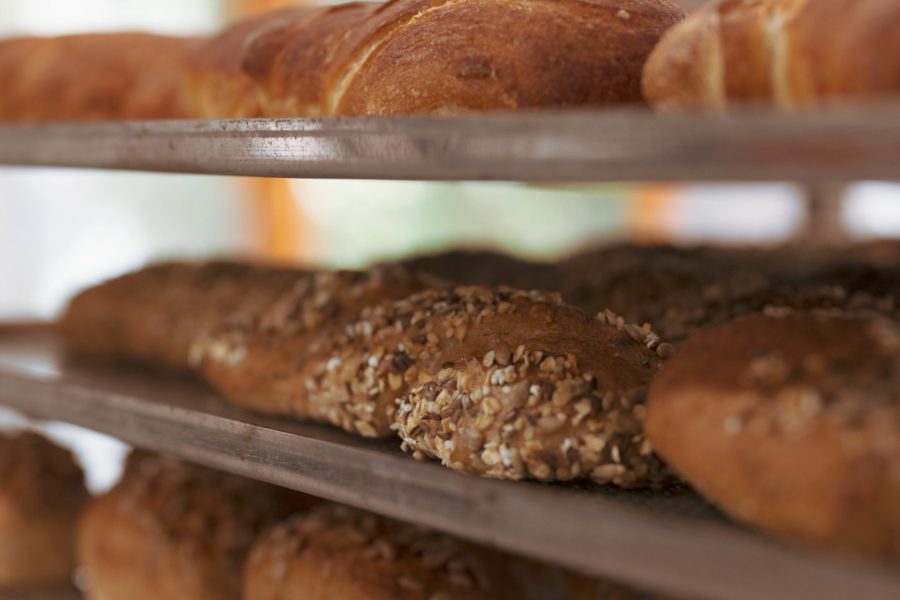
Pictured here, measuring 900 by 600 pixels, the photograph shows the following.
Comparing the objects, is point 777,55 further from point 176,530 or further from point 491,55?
point 176,530

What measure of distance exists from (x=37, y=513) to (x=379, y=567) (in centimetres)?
105

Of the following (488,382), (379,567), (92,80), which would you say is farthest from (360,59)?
(92,80)

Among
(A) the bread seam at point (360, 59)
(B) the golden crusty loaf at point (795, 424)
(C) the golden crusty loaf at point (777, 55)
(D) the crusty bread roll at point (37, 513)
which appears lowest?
(D) the crusty bread roll at point (37, 513)

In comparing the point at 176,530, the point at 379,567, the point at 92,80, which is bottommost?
the point at 176,530

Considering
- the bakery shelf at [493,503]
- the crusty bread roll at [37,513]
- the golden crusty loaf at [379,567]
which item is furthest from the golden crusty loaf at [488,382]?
the crusty bread roll at [37,513]

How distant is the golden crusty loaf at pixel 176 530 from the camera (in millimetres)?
1900

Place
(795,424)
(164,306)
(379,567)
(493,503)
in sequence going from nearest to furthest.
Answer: (795,424), (493,503), (379,567), (164,306)

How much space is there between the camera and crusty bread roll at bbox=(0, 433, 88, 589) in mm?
2252

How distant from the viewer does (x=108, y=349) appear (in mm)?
2275

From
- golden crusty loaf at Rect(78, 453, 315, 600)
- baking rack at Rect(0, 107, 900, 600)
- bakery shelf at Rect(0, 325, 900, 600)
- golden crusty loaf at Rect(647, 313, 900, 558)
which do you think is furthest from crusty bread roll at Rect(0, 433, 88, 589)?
golden crusty loaf at Rect(647, 313, 900, 558)

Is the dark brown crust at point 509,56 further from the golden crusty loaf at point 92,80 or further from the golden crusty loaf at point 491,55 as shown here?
the golden crusty loaf at point 92,80

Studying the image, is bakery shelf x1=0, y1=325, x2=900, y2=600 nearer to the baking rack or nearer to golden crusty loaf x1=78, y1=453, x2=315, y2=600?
the baking rack

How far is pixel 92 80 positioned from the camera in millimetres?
2061

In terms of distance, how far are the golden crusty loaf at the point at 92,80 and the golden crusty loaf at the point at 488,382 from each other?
67 cm
